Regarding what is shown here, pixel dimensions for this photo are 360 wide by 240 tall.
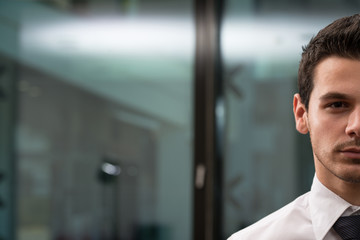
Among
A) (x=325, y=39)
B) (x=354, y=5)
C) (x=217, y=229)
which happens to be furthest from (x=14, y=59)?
(x=325, y=39)

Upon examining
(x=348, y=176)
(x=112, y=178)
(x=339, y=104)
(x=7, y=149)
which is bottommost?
(x=112, y=178)

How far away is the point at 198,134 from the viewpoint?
2.49m

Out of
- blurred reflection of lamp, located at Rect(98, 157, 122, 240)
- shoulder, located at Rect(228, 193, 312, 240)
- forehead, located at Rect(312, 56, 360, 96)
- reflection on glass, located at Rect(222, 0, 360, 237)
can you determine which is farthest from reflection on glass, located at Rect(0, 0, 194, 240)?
forehead, located at Rect(312, 56, 360, 96)

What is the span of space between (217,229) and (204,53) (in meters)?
0.89

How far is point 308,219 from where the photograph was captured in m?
1.01

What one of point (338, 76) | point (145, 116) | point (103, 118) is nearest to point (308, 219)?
point (338, 76)

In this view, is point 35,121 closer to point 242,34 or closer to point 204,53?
point 204,53

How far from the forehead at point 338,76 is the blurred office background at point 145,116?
4.60ft

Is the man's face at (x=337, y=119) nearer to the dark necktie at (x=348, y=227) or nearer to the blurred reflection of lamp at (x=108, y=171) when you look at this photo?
the dark necktie at (x=348, y=227)

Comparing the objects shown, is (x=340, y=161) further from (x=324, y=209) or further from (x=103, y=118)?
(x=103, y=118)

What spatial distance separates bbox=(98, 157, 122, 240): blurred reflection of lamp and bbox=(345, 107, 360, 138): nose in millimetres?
1869

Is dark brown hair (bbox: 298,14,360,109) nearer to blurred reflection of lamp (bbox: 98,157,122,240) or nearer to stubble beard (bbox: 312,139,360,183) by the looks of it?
stubble beard (bbox: 312,139,360,183)

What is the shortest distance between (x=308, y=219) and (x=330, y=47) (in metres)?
0.35

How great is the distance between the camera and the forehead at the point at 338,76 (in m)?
0.89
